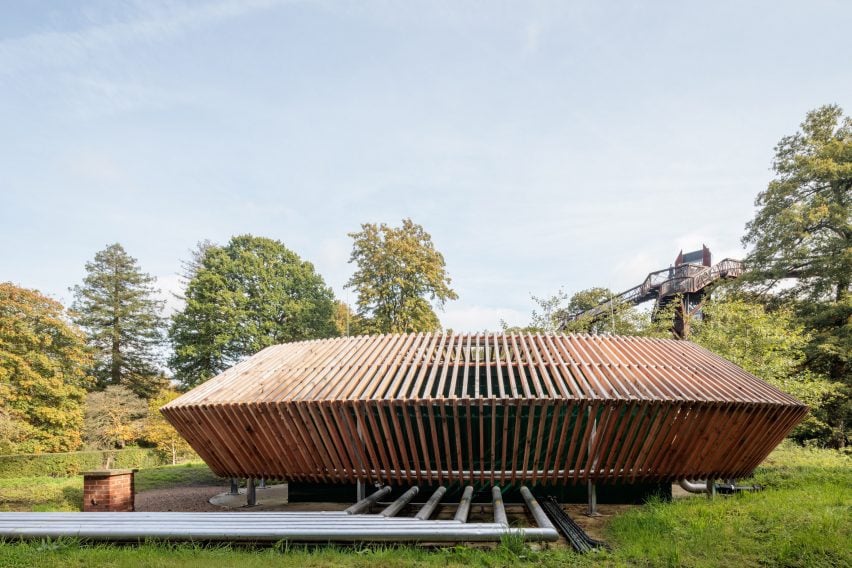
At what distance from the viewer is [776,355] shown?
15.5 meters

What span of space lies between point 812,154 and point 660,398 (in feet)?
62.3

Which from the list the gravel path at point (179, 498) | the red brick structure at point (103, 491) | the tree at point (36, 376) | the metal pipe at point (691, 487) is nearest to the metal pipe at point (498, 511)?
the metal pipe at point (691, 487)

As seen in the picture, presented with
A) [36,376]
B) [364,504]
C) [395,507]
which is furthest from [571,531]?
[36,376]

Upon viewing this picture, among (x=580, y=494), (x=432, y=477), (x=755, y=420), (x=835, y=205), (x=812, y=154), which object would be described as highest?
(x=812, y=154)

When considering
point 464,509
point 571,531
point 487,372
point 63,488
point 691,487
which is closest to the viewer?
point 571,531

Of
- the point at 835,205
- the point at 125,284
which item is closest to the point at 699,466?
the point at 835,205

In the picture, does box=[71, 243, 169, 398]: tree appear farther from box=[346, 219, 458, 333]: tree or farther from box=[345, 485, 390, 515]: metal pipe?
box=[345, 485, 390, 515]: metal pipe

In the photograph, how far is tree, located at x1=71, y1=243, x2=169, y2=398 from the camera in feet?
107

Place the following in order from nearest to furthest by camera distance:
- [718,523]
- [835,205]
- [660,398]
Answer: [718,523]
[660,398]
[835,205]

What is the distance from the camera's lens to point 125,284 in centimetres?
3525

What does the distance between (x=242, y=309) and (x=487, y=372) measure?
22.0m

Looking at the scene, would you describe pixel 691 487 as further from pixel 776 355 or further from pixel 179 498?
pixel 179 498

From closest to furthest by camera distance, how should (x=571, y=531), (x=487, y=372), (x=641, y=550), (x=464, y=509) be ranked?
(x=641, y=550), (x=571, y=531), (x=464, y=509), (x=487, y=372)

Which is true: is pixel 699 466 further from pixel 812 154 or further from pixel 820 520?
pixel 812 154
